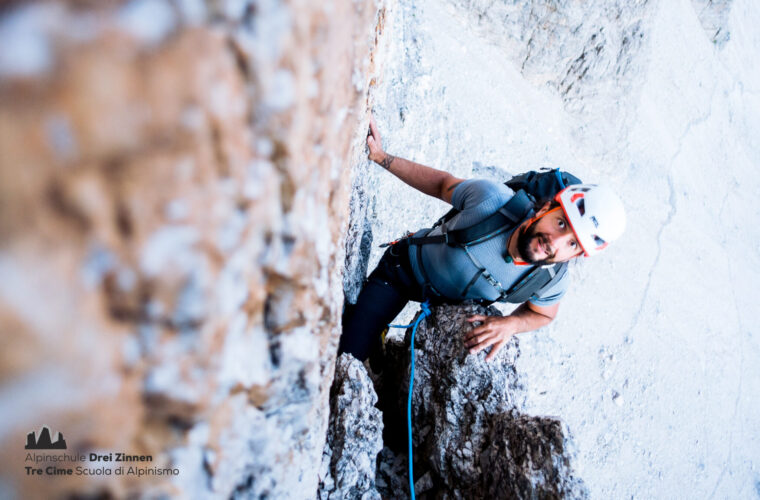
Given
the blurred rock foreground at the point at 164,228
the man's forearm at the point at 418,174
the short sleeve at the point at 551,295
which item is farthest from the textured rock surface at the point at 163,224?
the short sleeve at the point at 551,295

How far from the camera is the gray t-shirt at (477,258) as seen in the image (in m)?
3.15

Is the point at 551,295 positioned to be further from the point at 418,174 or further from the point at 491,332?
the point at 418,174

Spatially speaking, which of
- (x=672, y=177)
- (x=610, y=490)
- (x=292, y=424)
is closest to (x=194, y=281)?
(x=292, y=424)

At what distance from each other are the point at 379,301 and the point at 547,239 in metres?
1.39

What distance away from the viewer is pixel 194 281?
91 centimetres

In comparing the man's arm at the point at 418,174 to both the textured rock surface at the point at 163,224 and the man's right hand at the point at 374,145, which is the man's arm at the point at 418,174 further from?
the textured rock surface at the point at 163,224

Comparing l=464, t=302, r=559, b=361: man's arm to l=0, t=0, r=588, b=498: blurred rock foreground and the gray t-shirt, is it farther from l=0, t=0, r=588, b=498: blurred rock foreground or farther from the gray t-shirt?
l=0, t=0, r=588, b=498: blurred rock foreground

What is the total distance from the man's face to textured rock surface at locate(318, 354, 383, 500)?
136 cm

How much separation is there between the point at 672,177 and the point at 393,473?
A: 10164 millimetres

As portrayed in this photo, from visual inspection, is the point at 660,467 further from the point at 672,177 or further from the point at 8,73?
the point at 8,73

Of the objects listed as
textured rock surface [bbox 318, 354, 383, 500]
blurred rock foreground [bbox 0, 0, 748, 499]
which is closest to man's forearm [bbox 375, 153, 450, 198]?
textured rock surface [bbox 318, 354, 383, 500]

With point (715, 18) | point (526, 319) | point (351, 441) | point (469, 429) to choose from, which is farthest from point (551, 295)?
point (715, 18)

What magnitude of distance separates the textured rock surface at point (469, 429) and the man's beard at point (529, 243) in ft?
1.74

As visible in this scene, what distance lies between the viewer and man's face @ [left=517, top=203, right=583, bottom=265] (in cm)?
296
